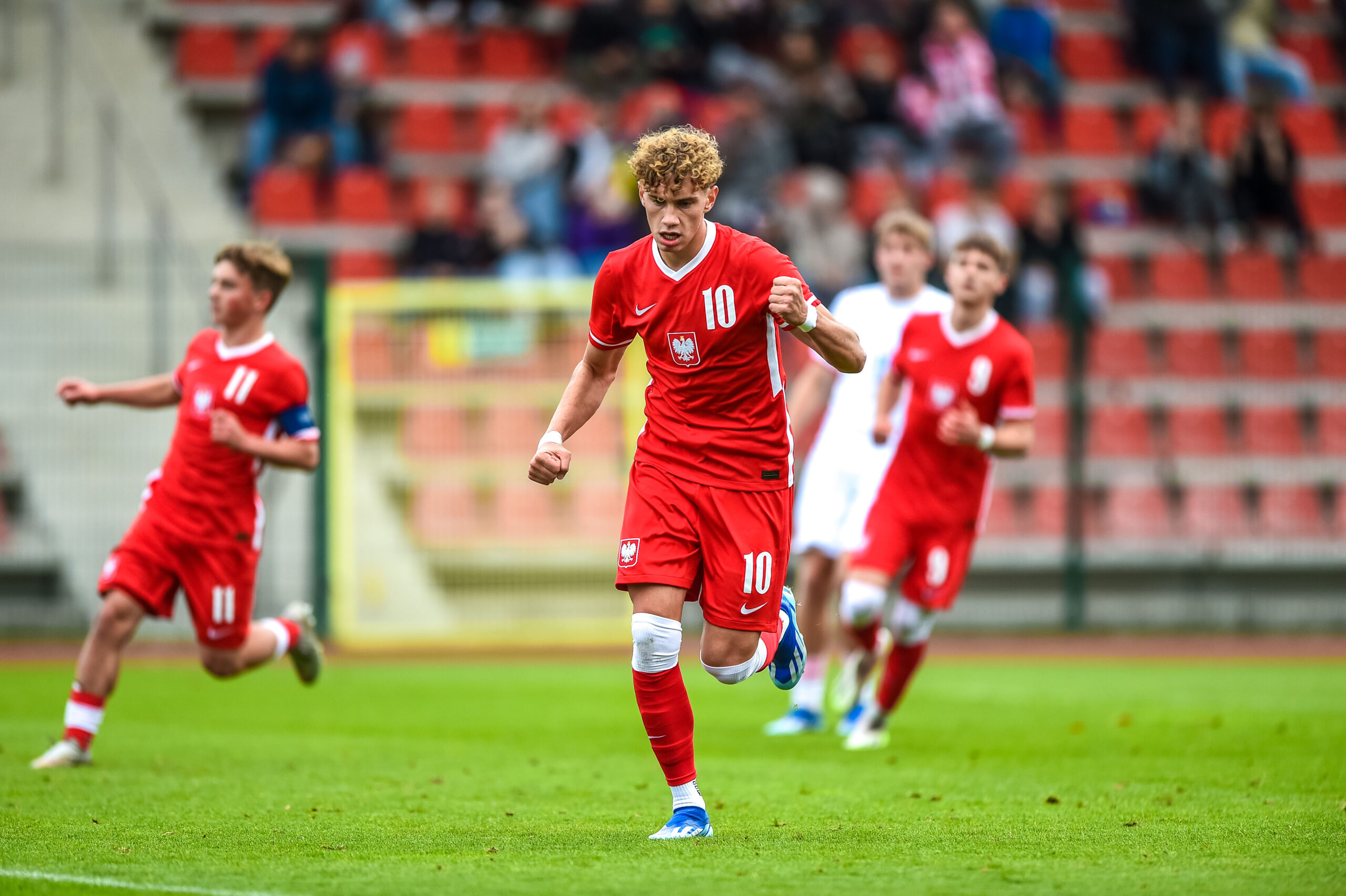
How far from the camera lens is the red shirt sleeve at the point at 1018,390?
7.99 metres

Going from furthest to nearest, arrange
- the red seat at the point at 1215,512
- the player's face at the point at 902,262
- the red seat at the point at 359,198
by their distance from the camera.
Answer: the red seat at the point at 359,198 < the red seat at the point at 1215,512 < the player's face at the point at 902,262

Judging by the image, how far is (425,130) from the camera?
18.3 meters

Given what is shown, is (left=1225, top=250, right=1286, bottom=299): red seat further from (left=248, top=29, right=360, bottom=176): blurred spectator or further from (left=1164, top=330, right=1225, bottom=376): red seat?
(left=248, top=29, right=360, bottom=176): blurred spectator

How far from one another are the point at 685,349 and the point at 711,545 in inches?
26.8

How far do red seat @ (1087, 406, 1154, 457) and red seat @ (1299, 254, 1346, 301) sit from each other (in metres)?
2.48

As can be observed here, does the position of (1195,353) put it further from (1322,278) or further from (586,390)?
(586,390)

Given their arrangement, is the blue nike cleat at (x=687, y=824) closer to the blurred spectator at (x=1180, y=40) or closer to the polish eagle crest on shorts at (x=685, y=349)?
the polish eagle crest on shorts at (x=685, y=349)

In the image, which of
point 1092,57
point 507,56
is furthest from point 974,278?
point 1092,57

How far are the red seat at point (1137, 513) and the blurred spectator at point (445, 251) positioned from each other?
20.8 ft

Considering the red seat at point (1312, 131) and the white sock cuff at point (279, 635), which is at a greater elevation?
the red seat at point (1312, 131)

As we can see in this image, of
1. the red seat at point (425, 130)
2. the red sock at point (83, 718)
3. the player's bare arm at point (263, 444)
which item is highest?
the red seat at point (425, 130)

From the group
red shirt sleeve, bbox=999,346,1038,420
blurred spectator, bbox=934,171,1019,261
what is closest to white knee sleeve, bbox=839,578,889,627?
red shirt sleeve, bbox=999,346,1038,420

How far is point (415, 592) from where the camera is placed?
49.2 ft

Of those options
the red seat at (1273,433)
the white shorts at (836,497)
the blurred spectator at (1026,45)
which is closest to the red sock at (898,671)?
the white shorts at (836,497)
